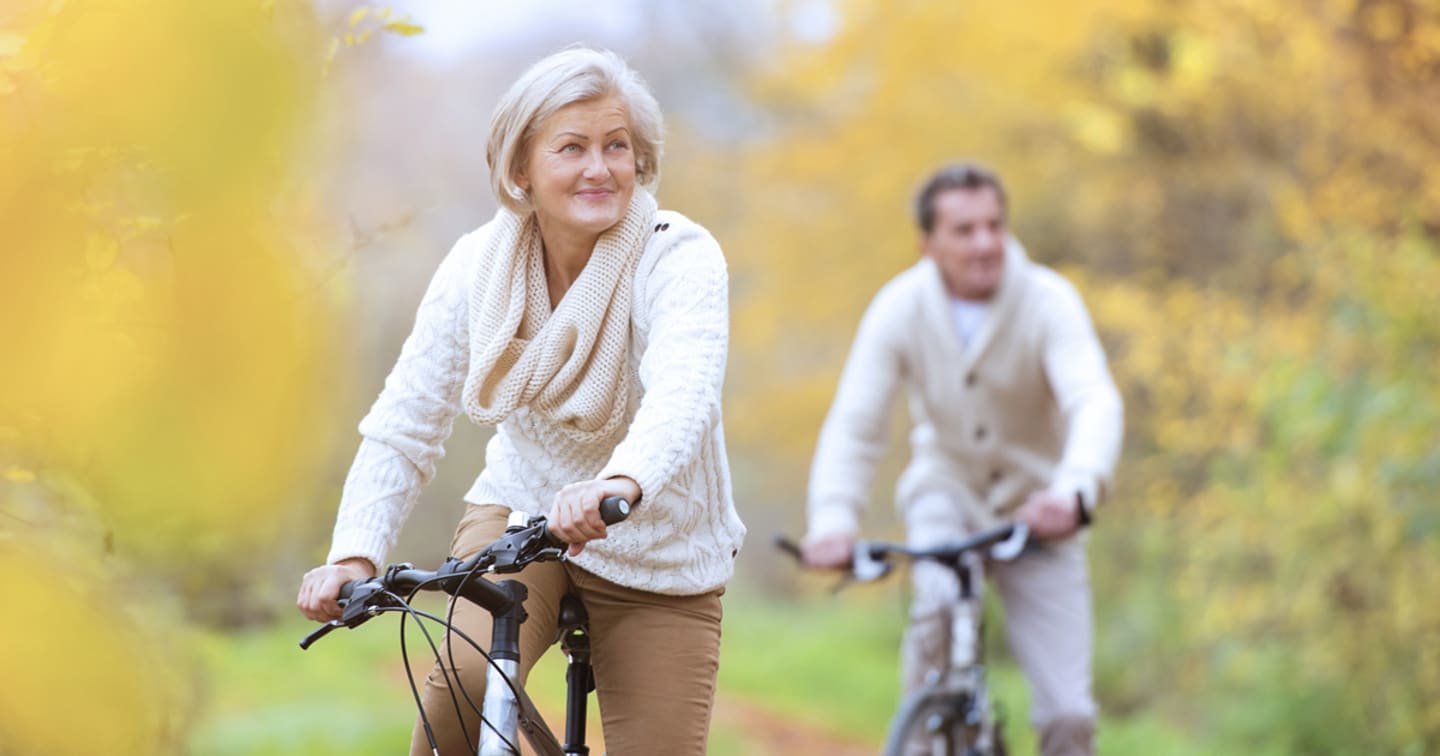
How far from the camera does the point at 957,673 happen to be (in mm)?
4652

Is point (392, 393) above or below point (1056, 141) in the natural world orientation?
below

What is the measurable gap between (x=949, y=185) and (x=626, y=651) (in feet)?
8.99

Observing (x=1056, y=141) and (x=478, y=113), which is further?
(x=478, y=113)

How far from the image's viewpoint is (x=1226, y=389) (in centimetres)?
873

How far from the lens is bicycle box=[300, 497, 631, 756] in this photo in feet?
7.14

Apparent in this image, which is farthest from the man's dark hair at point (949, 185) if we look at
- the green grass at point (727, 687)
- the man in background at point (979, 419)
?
the green grass at point (727, 687)

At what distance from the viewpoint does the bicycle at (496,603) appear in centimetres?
218

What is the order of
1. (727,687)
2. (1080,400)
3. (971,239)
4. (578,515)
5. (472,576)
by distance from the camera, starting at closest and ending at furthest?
(578,515), (472,576), (1080,400), (971,239), (727,687)

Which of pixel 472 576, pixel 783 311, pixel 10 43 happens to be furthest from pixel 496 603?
pixel 783 311

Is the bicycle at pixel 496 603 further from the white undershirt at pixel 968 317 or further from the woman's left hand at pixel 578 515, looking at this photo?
the white undershirt at pixel 968 317

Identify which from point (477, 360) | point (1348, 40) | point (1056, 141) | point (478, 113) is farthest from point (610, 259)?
point (478, 113)

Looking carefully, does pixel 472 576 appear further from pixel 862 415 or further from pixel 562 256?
pixel 862 415

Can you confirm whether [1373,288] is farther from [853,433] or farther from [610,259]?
[610,259]

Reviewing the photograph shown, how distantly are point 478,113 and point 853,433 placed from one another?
16.2 metres
